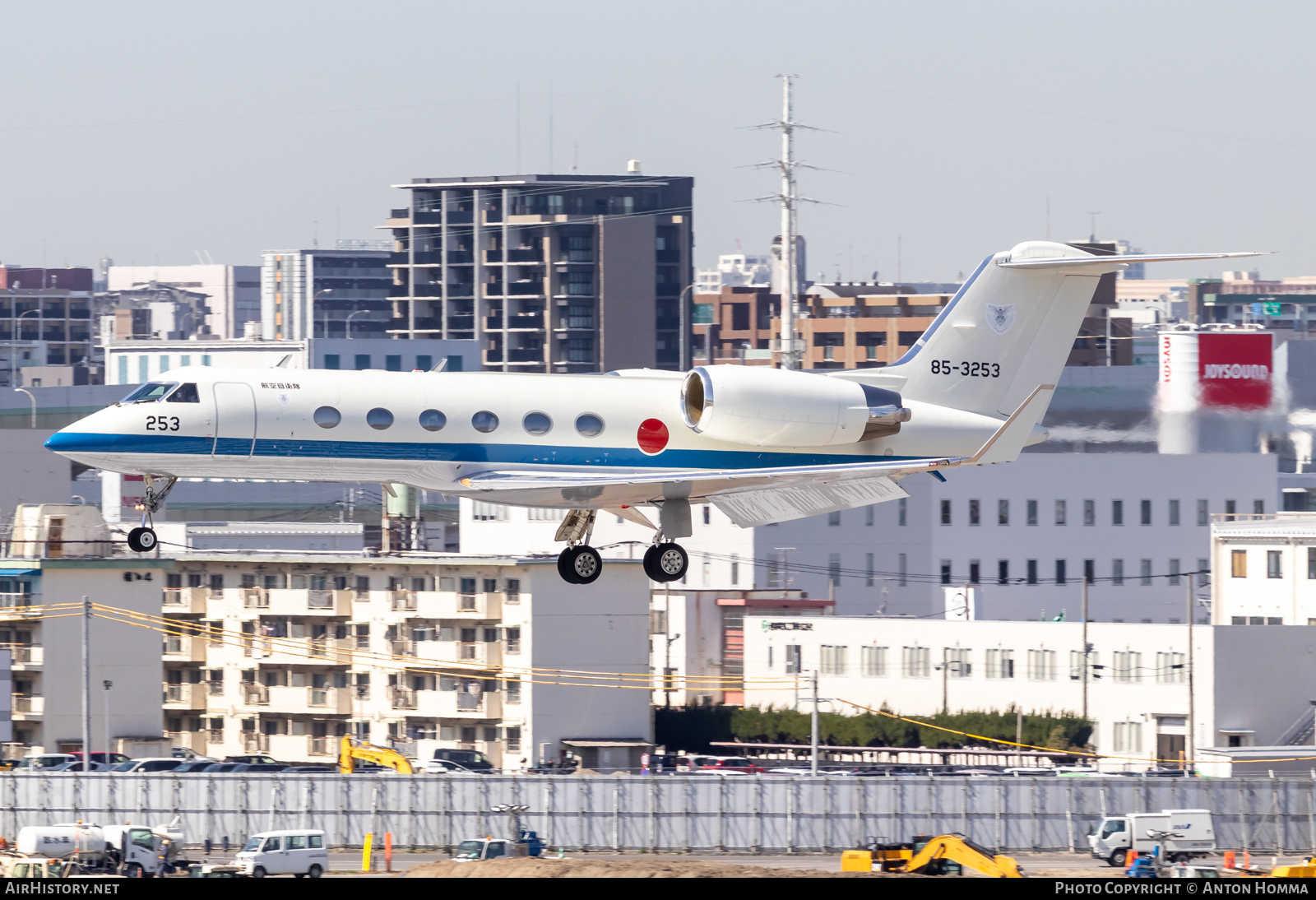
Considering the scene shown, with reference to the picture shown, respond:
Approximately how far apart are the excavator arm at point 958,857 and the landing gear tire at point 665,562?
12855 mm

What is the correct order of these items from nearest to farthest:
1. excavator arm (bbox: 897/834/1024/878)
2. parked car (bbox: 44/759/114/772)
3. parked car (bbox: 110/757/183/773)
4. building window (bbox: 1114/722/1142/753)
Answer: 1. excavator arm (bbox: 897/834/1024/878)
2. parked car (bbox: 44/759/114/772)
3. parked car (bbox: 110/757/183/773)
4. building window (bbox: 1114/722/1142/753)

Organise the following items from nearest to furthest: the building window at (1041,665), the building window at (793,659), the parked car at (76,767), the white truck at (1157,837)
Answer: the white truck at (1157,837) → the parked car at (76,767) → the building window at (1041,665) → the building window at (793,659)

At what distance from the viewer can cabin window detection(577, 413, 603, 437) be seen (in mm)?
32031

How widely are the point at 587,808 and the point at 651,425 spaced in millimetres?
19419

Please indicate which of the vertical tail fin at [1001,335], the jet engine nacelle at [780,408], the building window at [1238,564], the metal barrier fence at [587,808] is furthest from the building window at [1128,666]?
the jet engine nacelle at [780,408]

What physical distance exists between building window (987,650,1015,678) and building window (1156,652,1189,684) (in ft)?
21.8

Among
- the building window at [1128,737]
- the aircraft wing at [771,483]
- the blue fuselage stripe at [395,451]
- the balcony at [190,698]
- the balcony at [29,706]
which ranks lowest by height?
the building window at [1128,737]

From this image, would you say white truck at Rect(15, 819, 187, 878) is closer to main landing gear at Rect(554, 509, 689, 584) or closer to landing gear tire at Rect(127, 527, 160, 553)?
landing gear tire at Rect(127, 527, 160, 553)

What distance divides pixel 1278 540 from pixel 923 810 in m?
33.1

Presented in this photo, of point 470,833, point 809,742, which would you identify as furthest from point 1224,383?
point 470,833

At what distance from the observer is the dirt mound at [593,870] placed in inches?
1563

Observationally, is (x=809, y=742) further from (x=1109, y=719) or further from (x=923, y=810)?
(x=923, y=810)

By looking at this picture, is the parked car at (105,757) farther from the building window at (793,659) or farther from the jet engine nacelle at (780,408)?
the jet engine nacelle at (780,408)

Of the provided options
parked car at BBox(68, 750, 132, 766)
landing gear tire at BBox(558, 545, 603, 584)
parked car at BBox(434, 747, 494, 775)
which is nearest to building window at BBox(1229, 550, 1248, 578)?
parked car at BBox(434, 747, 494, 775)
